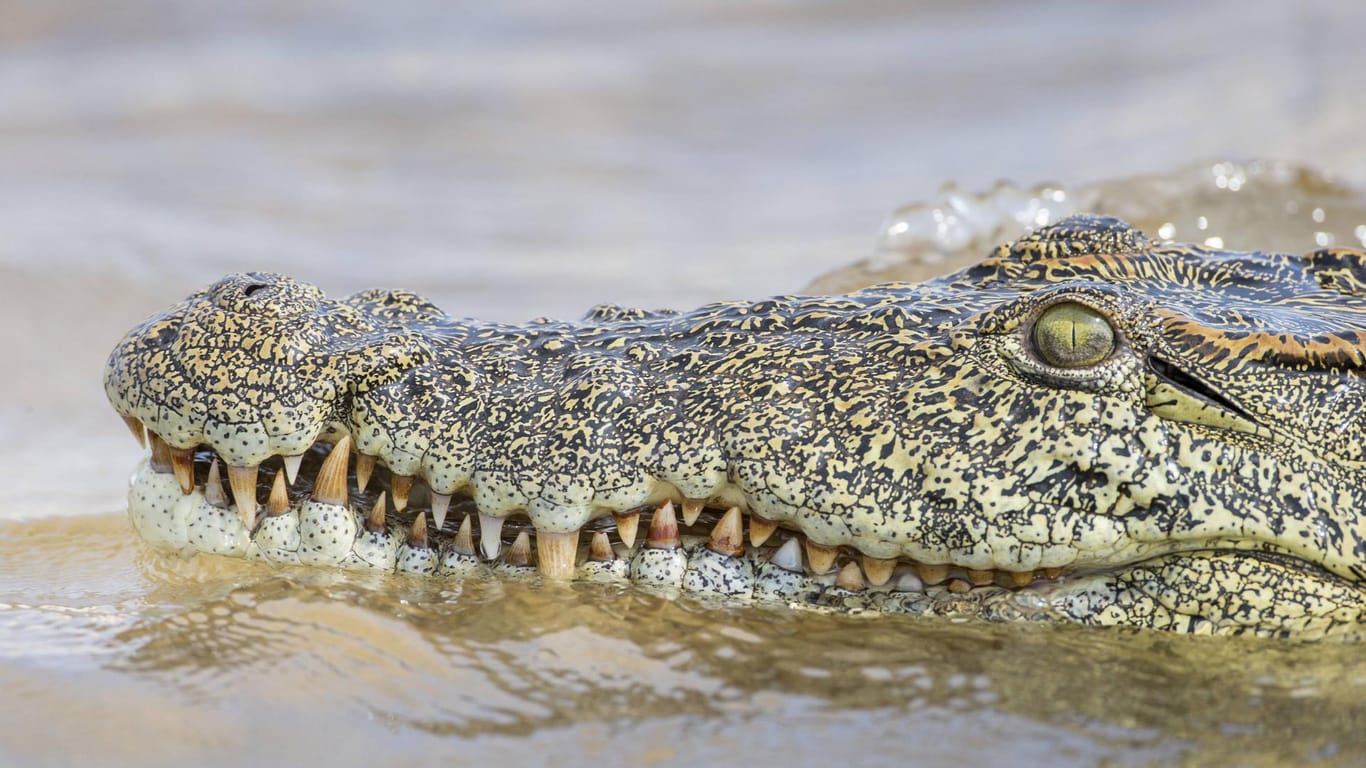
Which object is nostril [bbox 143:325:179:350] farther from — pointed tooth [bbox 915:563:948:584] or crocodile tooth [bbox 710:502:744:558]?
pointed tooth [bbox 915:563:948:584]

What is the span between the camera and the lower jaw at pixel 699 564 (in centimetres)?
328

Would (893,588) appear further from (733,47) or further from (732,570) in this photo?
(733,47)

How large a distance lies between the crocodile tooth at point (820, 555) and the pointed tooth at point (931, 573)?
0.70 ft

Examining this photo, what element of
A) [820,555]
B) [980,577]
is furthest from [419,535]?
[980,577]

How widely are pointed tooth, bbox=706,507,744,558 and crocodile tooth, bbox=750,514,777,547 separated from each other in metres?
0.04

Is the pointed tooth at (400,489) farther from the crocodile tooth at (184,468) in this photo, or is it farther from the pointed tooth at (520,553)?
the crocodile tooth at (184,468)

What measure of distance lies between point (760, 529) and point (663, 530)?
0.24 meters

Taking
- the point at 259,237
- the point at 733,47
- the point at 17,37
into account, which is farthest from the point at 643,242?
the point at 17,37

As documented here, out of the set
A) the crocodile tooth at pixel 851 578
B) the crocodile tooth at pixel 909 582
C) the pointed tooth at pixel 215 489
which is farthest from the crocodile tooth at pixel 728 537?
the pointed tooth at pixel 215 489

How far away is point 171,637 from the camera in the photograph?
323cm

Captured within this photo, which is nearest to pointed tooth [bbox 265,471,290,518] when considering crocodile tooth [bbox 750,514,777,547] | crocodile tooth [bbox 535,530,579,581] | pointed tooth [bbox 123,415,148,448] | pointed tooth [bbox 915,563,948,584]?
pointed tooth [bbox 123,415,148,448]

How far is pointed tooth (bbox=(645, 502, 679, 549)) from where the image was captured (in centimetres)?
329

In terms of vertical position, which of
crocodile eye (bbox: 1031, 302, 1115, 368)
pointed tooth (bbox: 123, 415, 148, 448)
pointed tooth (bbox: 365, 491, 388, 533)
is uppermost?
crocodile eye (bbox: 1031, 302, 1115, 368)

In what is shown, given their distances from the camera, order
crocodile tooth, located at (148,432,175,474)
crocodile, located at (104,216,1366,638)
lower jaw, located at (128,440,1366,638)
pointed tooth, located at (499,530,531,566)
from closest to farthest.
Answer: crocodile, located at (104,216,1366,638)
lower jaw, located at (128,440,1366,638)
pointed tooth, located at (499,530,531,566)
crocodile tooth, located at (148,432,175,474)
